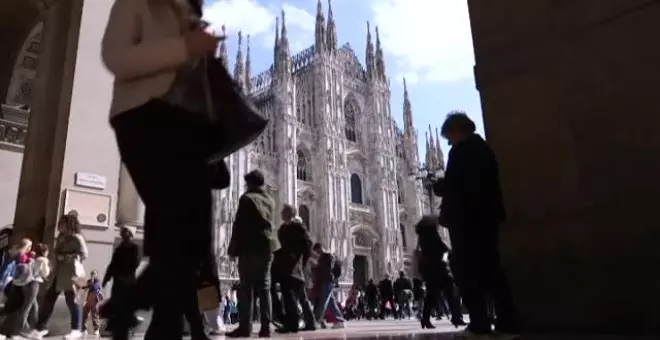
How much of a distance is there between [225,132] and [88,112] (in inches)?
194

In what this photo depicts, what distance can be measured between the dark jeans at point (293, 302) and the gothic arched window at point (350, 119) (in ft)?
122

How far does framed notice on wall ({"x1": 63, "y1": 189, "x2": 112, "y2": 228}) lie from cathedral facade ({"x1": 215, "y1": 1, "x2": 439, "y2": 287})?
983 inches

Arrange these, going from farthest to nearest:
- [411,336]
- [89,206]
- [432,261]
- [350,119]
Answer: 1. [350,119]
2. [432,261]
3. [89,206]
4. [411,336]

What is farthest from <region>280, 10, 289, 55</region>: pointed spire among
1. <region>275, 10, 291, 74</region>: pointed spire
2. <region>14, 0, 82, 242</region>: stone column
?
<region>14, 0, 82, 242</region>: stone column

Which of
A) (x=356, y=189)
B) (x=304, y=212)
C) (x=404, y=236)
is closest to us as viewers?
(x=304, y=212)

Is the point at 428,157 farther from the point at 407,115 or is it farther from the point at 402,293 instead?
the point at 402,293

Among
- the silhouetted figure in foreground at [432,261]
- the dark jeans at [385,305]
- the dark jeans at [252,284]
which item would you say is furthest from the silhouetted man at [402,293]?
the dark jeans at [252,284]

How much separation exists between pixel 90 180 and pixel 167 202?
4806 millimetres

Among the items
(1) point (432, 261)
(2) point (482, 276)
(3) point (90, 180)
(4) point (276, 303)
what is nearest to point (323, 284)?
(4) point (276, 303)

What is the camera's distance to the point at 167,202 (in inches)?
65.0

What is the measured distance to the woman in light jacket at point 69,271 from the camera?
16.0ft

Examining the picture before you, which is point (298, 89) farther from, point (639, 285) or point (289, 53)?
point (639, 285)

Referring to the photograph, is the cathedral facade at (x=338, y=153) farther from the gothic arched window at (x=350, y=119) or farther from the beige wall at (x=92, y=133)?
the beige wall at (x=92, y=133)

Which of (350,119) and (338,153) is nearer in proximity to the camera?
(338,153)
